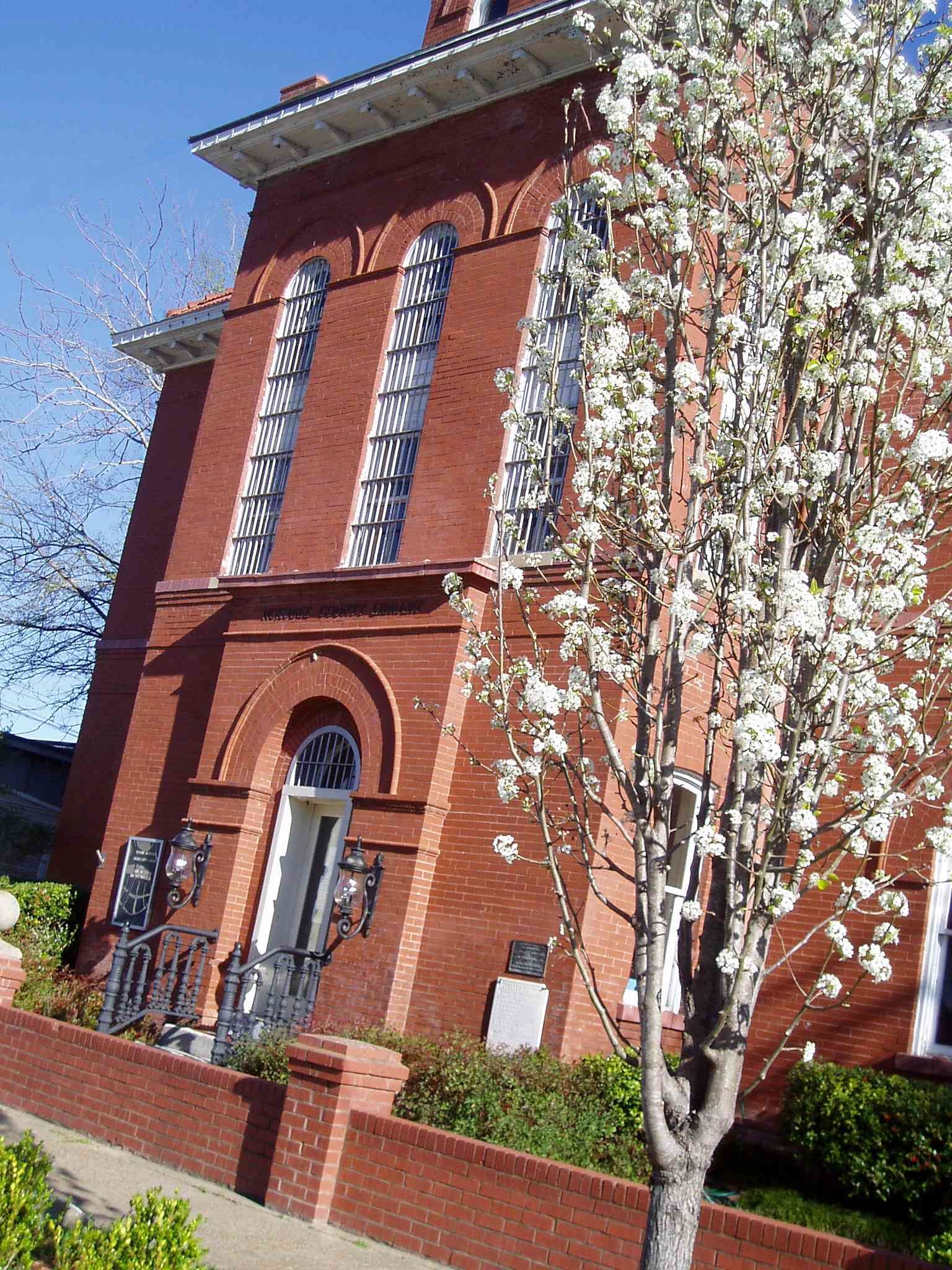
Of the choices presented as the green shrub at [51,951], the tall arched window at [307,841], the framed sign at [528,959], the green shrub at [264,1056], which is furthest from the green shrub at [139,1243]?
the tall arched window at [307,841]

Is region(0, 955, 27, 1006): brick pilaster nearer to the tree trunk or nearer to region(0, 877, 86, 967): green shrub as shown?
region(0, 877, 86, 967): green shrub

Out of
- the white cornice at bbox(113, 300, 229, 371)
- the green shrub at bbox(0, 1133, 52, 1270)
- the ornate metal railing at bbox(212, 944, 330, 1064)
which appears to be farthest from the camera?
the white cornice at bbox(113, 300, 229, 371)

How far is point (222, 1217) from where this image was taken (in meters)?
8.62

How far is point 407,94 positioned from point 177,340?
6615 mm

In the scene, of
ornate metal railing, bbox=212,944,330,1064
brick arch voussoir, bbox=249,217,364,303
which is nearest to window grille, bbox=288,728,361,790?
ornate metal railing, bbox=212,944,330,1064

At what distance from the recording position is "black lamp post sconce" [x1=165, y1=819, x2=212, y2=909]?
1434 cm

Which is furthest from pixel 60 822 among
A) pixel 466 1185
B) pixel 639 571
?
pixel 639 571

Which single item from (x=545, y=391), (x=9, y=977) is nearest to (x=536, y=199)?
(x=545, y=391)

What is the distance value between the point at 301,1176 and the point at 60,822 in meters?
11.5

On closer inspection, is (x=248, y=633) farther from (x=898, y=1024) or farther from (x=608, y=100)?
(x=608, y=100)

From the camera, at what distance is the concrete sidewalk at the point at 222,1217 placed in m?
7.89

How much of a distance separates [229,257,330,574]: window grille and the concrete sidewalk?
764 cm

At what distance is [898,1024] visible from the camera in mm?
10414

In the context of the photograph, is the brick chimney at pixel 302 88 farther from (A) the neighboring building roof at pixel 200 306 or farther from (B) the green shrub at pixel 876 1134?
(B) the green shrub at pixel 876 1134
